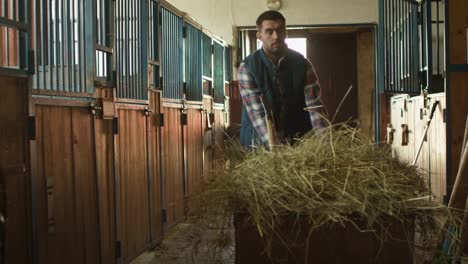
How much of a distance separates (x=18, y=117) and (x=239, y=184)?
1.06 meters

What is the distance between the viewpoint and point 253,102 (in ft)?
9.58

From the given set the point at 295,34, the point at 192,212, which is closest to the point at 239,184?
the point at 192,212

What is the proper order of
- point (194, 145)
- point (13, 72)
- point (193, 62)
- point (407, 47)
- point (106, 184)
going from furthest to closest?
point (193, 62) < point (194, 145) < point (407, 47) < point (106, 184) < point (13, 72)

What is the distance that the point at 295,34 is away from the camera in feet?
36.2

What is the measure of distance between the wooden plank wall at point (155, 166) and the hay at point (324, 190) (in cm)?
239

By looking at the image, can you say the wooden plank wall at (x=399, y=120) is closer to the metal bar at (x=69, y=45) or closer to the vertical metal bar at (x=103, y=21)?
the vertical metal bar at (x=103, y=21)

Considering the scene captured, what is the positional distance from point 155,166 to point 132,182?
58 centimetres

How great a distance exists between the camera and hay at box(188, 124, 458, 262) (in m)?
1.55

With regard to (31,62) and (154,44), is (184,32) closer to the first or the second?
(154,44)

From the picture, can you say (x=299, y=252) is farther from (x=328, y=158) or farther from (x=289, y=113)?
(x=289, y=113)

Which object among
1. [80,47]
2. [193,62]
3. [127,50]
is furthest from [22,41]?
[193,62]

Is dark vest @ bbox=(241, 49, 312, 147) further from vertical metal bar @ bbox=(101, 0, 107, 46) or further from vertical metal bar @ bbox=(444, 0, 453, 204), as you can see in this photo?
vertical metal bar @ bbox=(444, 0, 453, 204)

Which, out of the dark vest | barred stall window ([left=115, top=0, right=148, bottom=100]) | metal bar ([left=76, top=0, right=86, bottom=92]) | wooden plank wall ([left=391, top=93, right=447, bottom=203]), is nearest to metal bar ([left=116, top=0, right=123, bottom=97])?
barred stall window ([left=115, top=0, right=148, bottom=100])

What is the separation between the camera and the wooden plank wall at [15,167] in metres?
2.19
